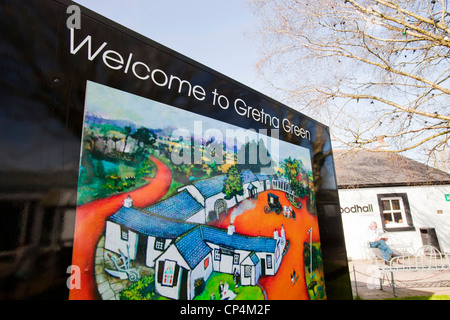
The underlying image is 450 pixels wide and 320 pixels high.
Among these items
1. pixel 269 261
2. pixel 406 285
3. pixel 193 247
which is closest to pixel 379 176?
pixel 406 285

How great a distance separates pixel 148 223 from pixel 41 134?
2.60 ft

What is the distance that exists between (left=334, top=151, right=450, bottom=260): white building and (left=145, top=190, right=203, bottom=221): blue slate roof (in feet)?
36.1

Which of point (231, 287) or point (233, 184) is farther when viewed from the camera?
point (233, 184)

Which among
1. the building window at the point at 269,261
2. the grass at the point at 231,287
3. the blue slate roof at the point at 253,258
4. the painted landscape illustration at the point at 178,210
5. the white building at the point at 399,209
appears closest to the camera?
the painted landscape illustration at the point at 178,210

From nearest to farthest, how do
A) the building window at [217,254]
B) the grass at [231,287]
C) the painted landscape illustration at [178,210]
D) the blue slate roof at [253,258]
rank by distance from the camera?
1. the painted landscape illustration at [178,210]
2. the grass at [231,287]
3. the building window at [217,254]
4. the blue slate roof at [253,258]

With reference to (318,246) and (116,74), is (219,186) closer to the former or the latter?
(116,74)

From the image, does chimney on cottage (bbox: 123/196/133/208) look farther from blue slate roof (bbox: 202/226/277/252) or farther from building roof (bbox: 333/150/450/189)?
building roof (bbox: 333/150/450/189)

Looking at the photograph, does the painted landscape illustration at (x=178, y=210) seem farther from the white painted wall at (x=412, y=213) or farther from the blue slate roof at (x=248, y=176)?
the white painted wall at (x=412, y=213)

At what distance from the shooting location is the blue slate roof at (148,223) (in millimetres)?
1698

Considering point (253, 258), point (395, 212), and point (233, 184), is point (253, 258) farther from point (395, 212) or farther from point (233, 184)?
point (395, 212)

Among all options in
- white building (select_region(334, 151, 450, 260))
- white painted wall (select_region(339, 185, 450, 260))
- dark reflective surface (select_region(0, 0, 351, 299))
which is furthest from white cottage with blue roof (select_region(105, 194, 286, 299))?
white painted wall (select_region(339, 185, 450, 260))

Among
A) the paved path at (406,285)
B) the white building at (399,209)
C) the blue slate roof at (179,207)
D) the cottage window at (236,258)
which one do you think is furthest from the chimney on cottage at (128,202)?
the white building at (399,209)

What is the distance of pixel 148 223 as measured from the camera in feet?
5.90

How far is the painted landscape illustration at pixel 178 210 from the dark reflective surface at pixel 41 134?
84 mm
